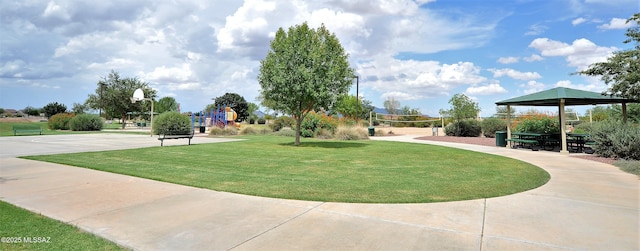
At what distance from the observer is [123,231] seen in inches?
157

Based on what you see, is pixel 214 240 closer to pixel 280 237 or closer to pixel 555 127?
pixel 280 237

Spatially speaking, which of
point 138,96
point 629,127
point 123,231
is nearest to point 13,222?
point 123,231

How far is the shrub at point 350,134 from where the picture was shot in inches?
864

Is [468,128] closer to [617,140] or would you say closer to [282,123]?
[617,140]

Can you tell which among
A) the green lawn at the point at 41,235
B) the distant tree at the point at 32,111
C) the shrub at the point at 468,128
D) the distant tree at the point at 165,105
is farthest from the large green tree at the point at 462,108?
the distant tree at the point at 32,111

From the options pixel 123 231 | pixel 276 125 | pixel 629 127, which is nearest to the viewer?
pixel 123 231

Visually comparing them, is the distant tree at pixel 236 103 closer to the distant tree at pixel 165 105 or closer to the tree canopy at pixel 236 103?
the tree canopy at pixel 236 103

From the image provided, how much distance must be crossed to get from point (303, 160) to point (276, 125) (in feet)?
66.6

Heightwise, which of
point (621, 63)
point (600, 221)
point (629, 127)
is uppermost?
point (621, 63)

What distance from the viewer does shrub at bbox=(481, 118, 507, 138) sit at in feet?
79.8

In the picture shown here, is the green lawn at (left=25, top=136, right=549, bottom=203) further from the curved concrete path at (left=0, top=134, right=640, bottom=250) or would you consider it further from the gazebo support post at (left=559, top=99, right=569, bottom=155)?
the gazebo support post at (left=559, top=99, right=569, bottom=155)

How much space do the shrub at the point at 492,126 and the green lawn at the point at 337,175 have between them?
15764 millimetres

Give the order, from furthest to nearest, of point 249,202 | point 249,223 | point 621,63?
point 621,63, point 249,202, point 249,223

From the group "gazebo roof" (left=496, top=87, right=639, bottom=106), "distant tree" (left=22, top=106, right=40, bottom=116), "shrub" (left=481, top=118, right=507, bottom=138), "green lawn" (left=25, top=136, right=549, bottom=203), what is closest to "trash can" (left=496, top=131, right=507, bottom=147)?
"gazebo roof" (left=496, top=87, right=639, bottom=106)
